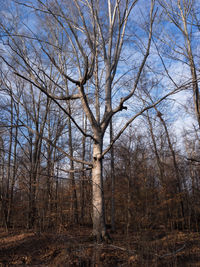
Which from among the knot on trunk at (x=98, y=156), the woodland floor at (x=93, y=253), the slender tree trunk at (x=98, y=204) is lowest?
the woodland floor at (x=93, y=253)

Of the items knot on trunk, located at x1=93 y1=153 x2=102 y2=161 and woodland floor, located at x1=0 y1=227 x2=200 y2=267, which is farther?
knot on trunk, located at x1=93 y1=153 x2=102 y2=161

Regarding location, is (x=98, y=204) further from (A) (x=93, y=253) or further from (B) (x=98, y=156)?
(A) (x=93, y=253)

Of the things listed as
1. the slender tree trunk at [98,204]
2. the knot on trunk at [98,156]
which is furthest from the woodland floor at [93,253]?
the knot on trunk at [98,156]

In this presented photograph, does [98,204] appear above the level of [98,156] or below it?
below

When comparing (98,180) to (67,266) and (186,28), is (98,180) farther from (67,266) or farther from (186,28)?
(186,28)

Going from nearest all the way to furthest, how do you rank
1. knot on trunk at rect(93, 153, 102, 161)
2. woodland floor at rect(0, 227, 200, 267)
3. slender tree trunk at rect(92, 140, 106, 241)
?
1. woodland floor at rect(0, 227, 200, 267)
2. slender tree trunk at rect(92, 140, 106, 241)
3. knot on trunk at rect(93, 153, 102, 161)

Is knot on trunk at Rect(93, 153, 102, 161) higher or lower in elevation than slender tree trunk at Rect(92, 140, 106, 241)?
higher

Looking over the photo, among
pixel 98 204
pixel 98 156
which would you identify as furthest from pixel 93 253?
pixel 98 156

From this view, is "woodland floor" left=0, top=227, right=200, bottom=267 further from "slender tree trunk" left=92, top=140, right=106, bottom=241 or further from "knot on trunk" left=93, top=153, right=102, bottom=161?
"knot on trunk" left=93, top=153, right=102, bottom=161

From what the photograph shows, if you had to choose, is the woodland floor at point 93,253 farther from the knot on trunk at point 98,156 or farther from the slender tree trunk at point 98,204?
the knot on trunk at point 98,156

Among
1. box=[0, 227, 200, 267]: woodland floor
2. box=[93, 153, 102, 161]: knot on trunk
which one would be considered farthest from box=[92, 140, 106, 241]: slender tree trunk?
box=[0, 227, 200, 267]: woodland floor

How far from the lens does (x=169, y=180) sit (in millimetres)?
14961

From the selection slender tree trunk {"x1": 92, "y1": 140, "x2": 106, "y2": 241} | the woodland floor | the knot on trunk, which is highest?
the knot on trunk

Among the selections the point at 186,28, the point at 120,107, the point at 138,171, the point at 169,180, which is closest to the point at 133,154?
the point at 138,171
